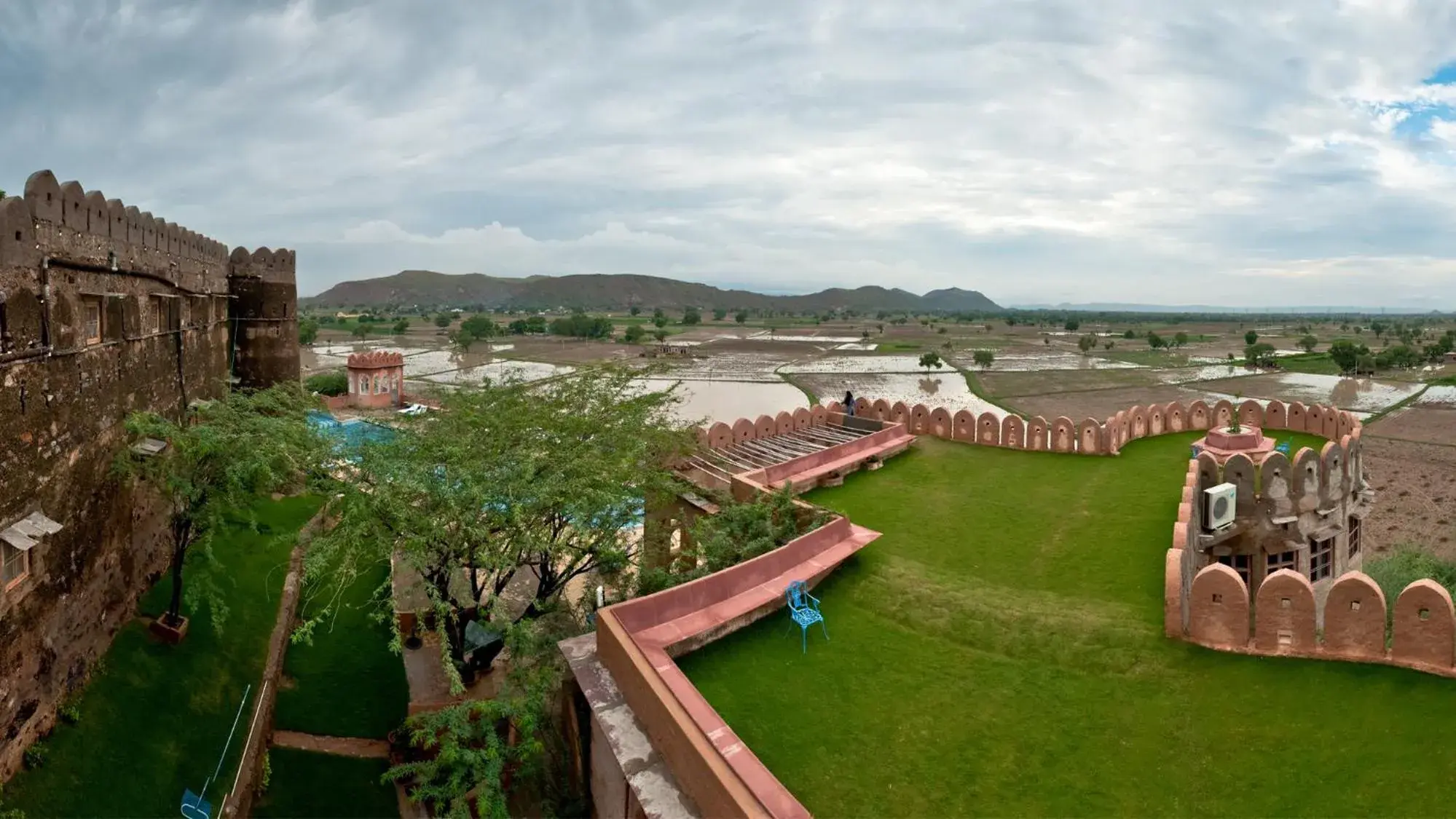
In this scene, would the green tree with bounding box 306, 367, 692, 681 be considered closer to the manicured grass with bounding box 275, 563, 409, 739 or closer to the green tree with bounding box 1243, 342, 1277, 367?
the manicured grass with bounding box 275, 563, 409, 739

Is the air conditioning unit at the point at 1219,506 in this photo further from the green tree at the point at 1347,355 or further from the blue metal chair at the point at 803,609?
the green tree at the point at 1347,355

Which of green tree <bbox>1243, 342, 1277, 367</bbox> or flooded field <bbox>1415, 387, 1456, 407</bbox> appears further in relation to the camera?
green tree <bbox>1243, 342, 1277, 367</bbox>

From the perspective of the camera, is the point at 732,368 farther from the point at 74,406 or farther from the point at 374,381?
the point at 74,406

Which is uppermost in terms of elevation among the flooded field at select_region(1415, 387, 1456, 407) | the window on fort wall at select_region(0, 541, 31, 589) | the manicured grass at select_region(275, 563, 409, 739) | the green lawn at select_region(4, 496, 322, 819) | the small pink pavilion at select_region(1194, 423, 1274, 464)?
the small pink pavilion at select_region(1194, 423, 1274, 464)

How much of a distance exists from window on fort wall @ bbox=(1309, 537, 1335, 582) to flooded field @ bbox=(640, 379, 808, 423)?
86.1 ft

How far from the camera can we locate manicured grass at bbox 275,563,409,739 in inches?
537

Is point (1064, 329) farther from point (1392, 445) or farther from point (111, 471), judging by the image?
point (111, 471)

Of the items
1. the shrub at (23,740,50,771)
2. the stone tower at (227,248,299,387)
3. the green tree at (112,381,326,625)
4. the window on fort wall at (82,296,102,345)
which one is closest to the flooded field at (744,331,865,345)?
the stone tower at (227,248,299,387)

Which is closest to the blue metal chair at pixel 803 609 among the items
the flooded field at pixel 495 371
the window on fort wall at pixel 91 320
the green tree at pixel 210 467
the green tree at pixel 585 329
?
the green tree at pixel 210 467

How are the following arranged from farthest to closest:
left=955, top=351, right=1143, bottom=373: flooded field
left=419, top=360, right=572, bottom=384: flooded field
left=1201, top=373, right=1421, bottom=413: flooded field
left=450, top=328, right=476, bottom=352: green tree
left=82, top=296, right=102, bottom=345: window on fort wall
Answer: left=450, top=328, right=476, bottom=352: green tree, left=955, top=351, right=1143, bottom=373: flooded field, left=419, top=360, right=572, bottom=384: flooded field, left=1201, top=373, right=1421, bottom=413: flooded field, left=82, top=296, right=102, bottom=345: window on fort wall

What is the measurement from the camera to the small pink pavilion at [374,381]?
39.9 m

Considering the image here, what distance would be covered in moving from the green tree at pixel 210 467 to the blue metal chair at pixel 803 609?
7.69 meters

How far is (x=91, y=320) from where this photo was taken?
1203cm

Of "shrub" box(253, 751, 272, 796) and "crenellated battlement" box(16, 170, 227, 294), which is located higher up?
"crenellated battlement" box(16, 170, 227, 294)
